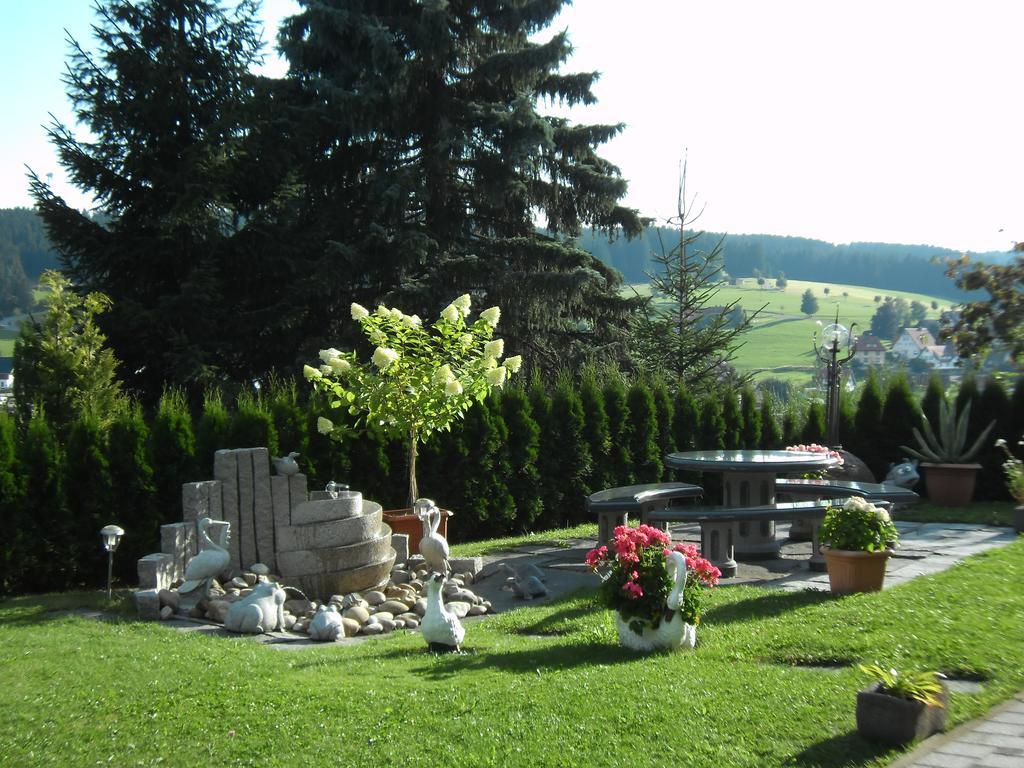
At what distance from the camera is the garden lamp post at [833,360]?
46.9 feet

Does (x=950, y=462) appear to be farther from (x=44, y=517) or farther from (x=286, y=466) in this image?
(x=44, y=517)

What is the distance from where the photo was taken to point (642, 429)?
1375cm


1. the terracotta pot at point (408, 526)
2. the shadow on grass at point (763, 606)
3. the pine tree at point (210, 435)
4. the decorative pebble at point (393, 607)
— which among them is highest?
the pine tree at point (210, 435)

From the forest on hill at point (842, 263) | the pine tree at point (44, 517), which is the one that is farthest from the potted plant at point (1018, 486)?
the forest on hill at point (842, 263)

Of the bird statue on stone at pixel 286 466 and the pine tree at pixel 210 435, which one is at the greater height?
the pine tree at pixel 210 435

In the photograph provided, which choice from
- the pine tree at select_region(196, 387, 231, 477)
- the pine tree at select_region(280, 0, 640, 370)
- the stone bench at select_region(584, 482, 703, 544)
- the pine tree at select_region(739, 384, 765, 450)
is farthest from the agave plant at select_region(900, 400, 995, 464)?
the pine tree at select_region(196, 387, 231, 477)

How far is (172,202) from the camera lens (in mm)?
15203

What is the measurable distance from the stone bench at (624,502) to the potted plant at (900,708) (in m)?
4.85

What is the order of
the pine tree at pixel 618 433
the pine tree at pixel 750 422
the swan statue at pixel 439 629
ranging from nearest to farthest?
the swan statue at pixel 439 629, the pine tree at pixel 618 433, the pine tree at pixel 750 422

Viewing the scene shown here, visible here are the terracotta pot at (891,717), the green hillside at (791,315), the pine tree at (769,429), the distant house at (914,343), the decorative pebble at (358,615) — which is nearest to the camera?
the terracotta pot at (891,717)

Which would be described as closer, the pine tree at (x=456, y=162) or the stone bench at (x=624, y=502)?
the stone bench at (x=624, y=502)

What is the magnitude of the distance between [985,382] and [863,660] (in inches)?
431

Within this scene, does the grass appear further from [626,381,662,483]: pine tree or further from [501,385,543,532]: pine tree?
[626,381,662,483]: pine tree

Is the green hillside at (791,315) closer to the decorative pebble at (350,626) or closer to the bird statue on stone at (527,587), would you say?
the bird statue on stone at (527,587)
